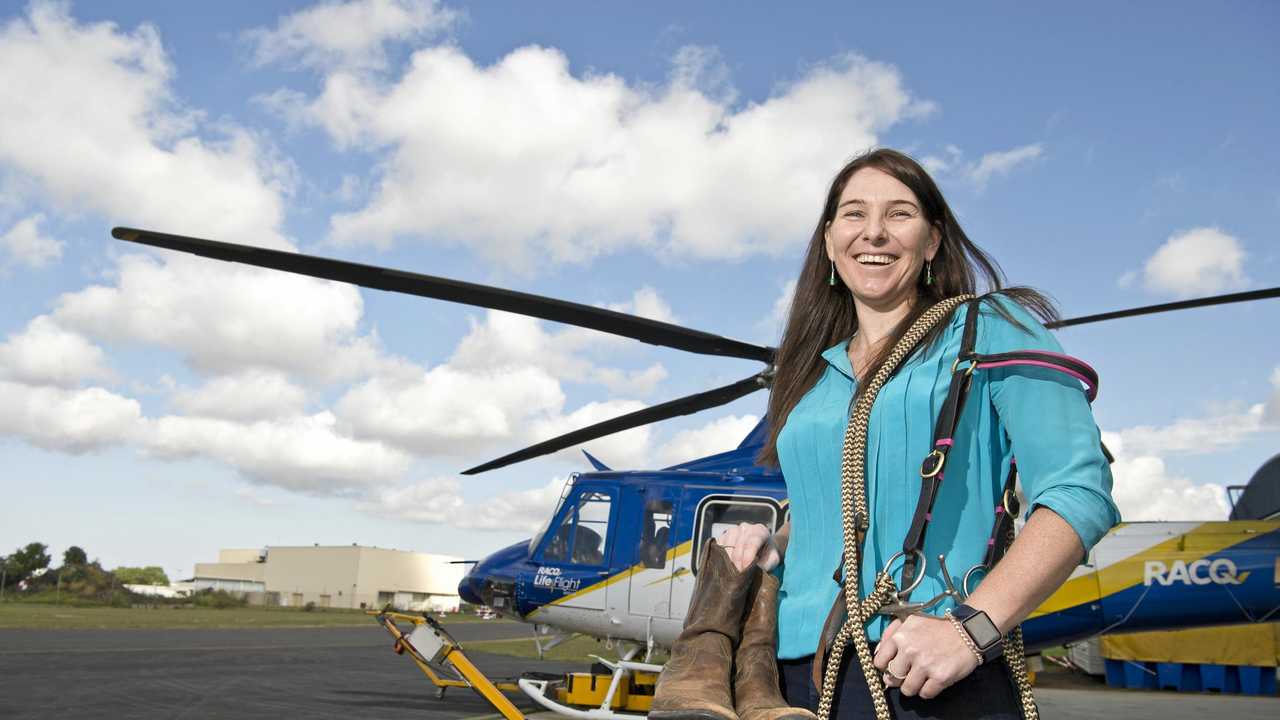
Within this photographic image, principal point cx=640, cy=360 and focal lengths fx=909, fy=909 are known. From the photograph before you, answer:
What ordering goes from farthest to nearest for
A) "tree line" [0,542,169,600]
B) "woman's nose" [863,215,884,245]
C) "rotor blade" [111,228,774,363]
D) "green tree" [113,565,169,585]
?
"green tree" [113,565,169,585], "tree line" [0,542,169,600], "rotor blade" [111,228,774,363], "woman's nose" [863,215,884,245]

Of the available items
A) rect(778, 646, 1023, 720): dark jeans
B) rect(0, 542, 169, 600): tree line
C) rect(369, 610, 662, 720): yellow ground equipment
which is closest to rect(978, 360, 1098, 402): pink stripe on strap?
rect(778, 646, 1023, 720): dark jeans

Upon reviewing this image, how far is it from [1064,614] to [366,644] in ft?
80.0

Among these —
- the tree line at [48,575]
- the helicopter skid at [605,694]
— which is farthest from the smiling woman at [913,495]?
the tree line at [48,575]

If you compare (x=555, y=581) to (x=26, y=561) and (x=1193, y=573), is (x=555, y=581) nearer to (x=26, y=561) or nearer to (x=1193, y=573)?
(x=1193, y=573)

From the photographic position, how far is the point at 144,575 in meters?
124

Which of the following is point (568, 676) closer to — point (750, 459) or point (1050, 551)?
point (750, 459)

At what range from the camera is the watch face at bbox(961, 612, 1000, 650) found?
123 centimetres

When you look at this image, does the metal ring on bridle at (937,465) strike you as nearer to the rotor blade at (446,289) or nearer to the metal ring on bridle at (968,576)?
the metal ring on bridle at (968,576)

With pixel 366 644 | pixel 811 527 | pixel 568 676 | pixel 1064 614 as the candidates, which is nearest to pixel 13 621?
pixel 366 644

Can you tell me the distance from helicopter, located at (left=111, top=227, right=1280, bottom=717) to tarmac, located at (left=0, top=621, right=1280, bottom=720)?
99.2 inches

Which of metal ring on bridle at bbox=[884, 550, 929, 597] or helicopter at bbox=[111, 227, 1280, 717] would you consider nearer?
metal ring on bridle at bbox=[884, 550, 929, 597]

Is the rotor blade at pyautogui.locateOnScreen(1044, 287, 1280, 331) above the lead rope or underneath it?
above

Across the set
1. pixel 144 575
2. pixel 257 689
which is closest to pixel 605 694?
pixel 257 689

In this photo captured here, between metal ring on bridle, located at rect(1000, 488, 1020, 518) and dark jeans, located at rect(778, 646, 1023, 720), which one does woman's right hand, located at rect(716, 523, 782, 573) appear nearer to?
dark jeans, located at rect(778, 646, 1023, 720)
